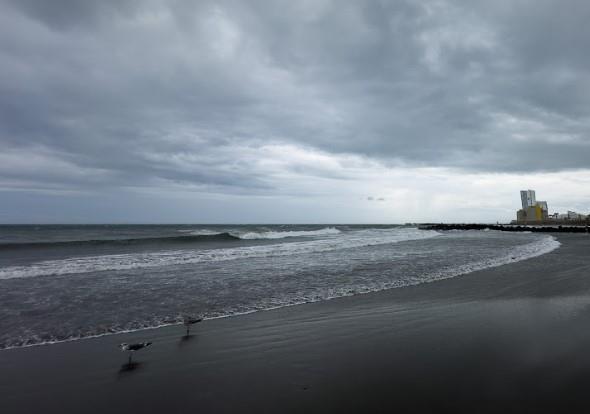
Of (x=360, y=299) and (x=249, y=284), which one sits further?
(x=249, y=284)

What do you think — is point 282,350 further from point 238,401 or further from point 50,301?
point 50,301

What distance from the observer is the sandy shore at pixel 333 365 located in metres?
3.54

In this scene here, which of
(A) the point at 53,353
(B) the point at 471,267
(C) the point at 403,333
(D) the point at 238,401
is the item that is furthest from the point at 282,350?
(B) the point at 471,267

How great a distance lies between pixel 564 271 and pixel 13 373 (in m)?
16.6

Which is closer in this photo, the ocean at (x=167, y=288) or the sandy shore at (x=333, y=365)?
the sandy shore at (x=333, y=365)

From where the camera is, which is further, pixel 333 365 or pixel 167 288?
pixel 167 288

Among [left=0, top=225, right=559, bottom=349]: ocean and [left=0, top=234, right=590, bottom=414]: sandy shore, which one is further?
[left=0, top=225, right=559, bottom=349]: ocean

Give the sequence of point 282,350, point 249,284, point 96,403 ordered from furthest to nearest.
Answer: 1. point 249,284
2. point 282,350
3. point 96,403

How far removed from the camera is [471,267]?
45.9ft

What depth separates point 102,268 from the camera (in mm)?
14922

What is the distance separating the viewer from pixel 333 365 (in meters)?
4.48

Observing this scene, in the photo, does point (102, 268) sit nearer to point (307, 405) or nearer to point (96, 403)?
point (96, 403)

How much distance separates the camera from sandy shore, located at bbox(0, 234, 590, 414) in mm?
3535

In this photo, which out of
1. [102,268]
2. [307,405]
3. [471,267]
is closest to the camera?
→ [307,405]
